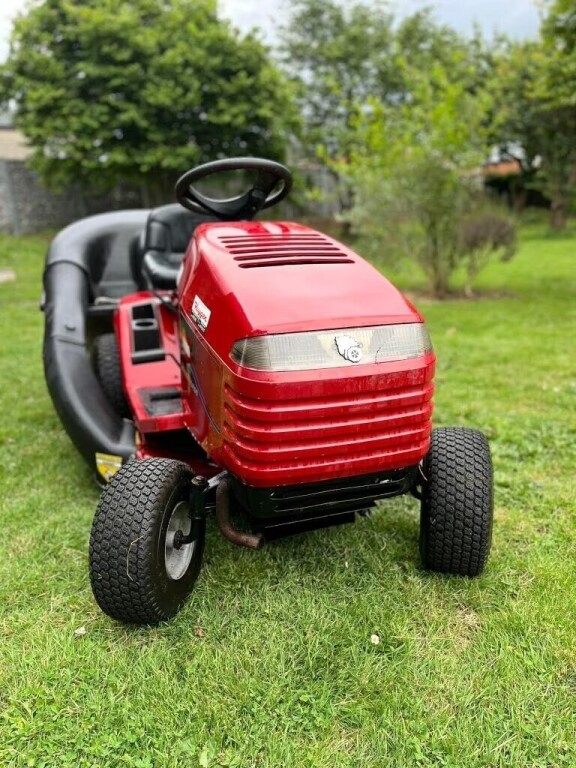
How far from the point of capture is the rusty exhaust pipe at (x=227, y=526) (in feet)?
7.32

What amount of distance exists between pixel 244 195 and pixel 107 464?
139 cm

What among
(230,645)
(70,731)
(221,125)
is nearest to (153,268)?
(230,645)

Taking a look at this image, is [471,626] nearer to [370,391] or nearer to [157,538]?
[370,391]

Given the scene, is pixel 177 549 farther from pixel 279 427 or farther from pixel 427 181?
pixel 427 181

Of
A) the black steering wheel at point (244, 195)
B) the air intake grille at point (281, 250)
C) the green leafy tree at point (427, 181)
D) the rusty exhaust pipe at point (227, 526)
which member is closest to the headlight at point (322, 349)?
the air intake grille at point (281, 250)

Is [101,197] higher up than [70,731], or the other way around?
[70,731]

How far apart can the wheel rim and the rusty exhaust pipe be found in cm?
12

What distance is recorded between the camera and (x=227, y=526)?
227 cm

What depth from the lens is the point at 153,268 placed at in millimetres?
3377

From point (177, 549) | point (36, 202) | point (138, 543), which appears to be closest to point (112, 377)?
point (177, 549)

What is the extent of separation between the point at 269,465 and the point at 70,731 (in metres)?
0.93

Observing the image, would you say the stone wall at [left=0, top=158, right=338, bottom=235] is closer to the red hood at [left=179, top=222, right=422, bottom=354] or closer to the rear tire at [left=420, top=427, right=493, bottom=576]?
the red hood at [left=179, top=222, right=422, bottom=354]

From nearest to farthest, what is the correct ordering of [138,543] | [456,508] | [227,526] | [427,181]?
[138,543], [227,526], [456,508], [427,181]

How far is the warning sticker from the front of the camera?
7.48ft
